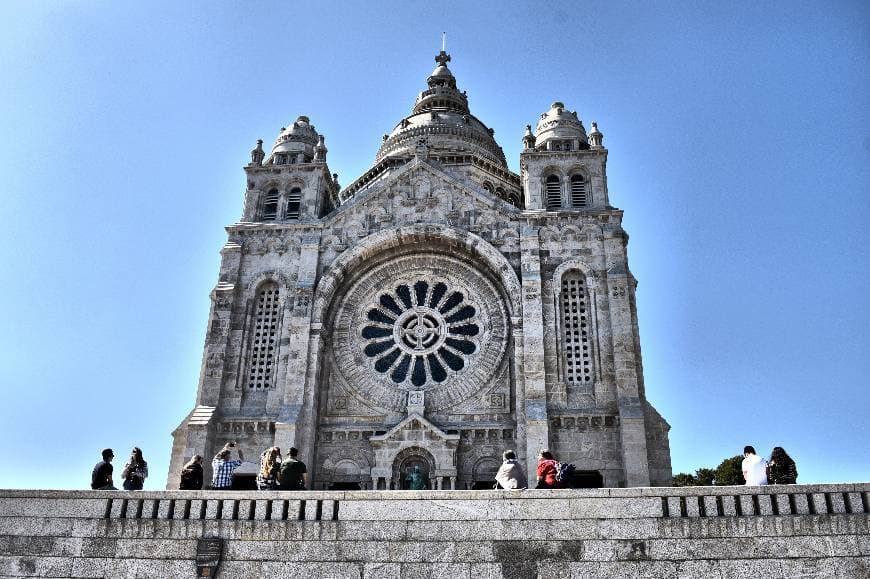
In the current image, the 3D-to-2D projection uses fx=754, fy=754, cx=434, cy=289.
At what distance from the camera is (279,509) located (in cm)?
1559

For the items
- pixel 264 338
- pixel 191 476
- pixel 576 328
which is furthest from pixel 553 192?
pixel 191 476

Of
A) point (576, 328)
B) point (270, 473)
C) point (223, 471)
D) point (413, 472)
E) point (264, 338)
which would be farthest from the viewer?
Answer: point (264, 338)

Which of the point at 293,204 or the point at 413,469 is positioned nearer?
the point at 413,469

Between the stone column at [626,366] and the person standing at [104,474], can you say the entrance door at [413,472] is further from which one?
the person standing at [104,474]

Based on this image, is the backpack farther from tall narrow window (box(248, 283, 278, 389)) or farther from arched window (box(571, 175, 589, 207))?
arched window (box(571, 175, 589, 207))

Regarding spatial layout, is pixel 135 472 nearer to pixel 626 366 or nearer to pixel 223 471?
pixel 223 471

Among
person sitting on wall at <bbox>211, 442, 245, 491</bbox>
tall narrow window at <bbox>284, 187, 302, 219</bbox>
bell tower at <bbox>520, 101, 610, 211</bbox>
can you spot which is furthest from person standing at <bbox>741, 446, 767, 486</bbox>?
tall narrow window at <bbox>284, 187, 302, 219</bbox>

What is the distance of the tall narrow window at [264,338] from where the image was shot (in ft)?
95.6

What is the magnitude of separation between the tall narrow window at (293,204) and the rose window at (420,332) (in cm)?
566

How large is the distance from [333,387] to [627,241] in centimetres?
1296

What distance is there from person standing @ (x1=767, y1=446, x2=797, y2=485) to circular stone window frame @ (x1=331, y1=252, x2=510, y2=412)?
43.6 feet

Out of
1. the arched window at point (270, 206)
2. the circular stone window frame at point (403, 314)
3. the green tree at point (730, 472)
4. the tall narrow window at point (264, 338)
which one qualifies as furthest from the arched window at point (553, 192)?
the green tree at point (730, 472)

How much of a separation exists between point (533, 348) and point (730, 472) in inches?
1075

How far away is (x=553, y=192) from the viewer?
32438mm
